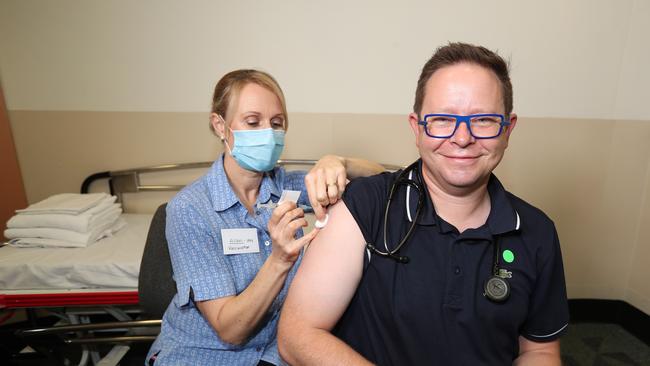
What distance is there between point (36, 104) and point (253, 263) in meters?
2.22

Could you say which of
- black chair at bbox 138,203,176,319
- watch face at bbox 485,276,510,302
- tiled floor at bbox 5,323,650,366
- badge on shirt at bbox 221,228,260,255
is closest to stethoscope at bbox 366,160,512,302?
watch face at bbox 485,276,510,302

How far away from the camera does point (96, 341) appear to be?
1.54m

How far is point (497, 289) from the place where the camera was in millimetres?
866

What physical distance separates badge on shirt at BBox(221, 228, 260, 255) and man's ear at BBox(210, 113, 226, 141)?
39 centimetres

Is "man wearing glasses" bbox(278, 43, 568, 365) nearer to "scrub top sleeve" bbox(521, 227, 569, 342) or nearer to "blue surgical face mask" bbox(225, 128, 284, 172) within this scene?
"scrub top sleeve" bbox(521, 227, 569, 342)

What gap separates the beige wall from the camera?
2334 millimetres

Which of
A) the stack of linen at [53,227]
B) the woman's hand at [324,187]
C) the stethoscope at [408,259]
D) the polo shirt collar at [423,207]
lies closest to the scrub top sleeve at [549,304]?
the stethoscope at [408,259]

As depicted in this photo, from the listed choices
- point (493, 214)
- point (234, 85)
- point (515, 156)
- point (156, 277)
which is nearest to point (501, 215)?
point (493, 214)

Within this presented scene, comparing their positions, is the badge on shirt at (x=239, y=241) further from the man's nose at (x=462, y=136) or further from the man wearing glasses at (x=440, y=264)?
the man's nose at (x=462, y=136)

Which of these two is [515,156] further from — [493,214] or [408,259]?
[408,259]

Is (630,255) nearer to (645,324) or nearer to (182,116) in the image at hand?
(645,324)

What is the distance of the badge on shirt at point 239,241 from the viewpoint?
119cm

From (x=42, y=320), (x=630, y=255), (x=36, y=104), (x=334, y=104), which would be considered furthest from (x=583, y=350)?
(x=36, y=104)

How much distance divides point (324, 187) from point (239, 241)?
1.46ft
